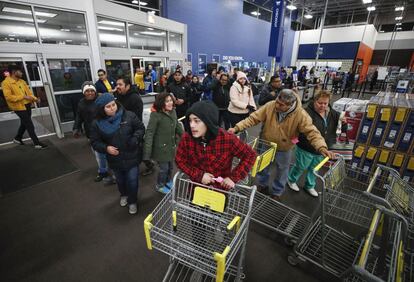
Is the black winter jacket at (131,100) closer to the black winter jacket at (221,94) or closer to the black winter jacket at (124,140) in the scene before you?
the black winter jacket at (124,140)

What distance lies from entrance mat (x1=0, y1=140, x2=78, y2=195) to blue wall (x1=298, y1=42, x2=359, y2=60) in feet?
73.2

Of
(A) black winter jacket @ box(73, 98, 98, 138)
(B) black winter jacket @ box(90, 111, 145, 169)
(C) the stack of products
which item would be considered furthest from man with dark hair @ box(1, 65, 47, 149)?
(C) the stack of products

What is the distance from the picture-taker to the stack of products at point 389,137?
330 cm

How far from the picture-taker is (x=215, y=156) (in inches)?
68.0

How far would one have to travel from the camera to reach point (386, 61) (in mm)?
20828

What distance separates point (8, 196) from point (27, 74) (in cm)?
569

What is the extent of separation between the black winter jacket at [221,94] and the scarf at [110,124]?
2.97m

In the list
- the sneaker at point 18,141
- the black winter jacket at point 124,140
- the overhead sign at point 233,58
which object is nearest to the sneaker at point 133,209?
the black winter jacket at point 124,140

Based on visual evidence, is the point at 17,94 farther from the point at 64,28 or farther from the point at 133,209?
the point at 64,28

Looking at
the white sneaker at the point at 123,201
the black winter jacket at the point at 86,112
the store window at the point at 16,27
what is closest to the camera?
the white sneaker at the point at 123,201

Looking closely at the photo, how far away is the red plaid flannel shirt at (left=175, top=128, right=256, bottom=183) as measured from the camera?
1711mm

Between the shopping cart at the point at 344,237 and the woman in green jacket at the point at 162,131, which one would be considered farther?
the woman in green jacket at the point at 162,131

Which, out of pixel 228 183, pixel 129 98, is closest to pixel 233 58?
pixel 129 98

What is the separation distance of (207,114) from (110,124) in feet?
4.88
